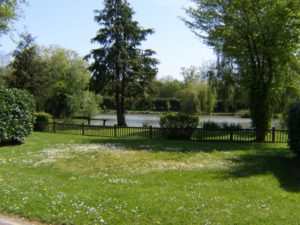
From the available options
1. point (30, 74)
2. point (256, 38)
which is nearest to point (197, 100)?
→ point (30, 74)

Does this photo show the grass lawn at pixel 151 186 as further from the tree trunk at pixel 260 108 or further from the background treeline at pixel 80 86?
the background treeline at pixel 80 86

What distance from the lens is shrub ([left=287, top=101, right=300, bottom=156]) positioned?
395 inches

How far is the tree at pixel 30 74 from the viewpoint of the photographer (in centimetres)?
3159

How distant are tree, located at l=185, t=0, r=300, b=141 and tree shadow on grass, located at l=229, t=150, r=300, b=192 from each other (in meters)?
5.65

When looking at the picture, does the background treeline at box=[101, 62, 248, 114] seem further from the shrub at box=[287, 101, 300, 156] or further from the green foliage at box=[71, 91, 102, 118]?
the shrub at box=[287, 101, 300, 156]

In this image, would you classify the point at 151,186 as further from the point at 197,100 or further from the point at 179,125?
the point at 197,100

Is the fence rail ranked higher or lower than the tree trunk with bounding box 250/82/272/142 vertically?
lower

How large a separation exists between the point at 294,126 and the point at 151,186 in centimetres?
581

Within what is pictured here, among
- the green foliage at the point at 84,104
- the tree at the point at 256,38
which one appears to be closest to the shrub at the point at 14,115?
the tree at the point at 256,38

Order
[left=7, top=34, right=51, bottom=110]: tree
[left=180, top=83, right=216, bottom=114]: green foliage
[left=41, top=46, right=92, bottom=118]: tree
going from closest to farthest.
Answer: [left=7, top=34, right=51, bottom=110]: tree, [left=41, top=46, right=92, bottom=118]: tree, [left=180, top=83, right=216, bottom=114]: green foliage

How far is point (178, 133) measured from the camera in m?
17.9

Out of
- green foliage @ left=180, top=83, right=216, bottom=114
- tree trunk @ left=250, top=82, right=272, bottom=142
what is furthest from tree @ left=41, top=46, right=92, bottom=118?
tree trunk @ left=250, top=82, right=272, bottom=142

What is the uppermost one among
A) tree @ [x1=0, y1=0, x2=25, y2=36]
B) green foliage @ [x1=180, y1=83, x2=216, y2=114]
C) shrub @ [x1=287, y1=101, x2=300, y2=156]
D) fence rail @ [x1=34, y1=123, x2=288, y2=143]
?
tree @ [x1=0, y1=0, x2=25, y2=36]

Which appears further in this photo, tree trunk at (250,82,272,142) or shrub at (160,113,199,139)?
shrub at (160,113,199,139)
